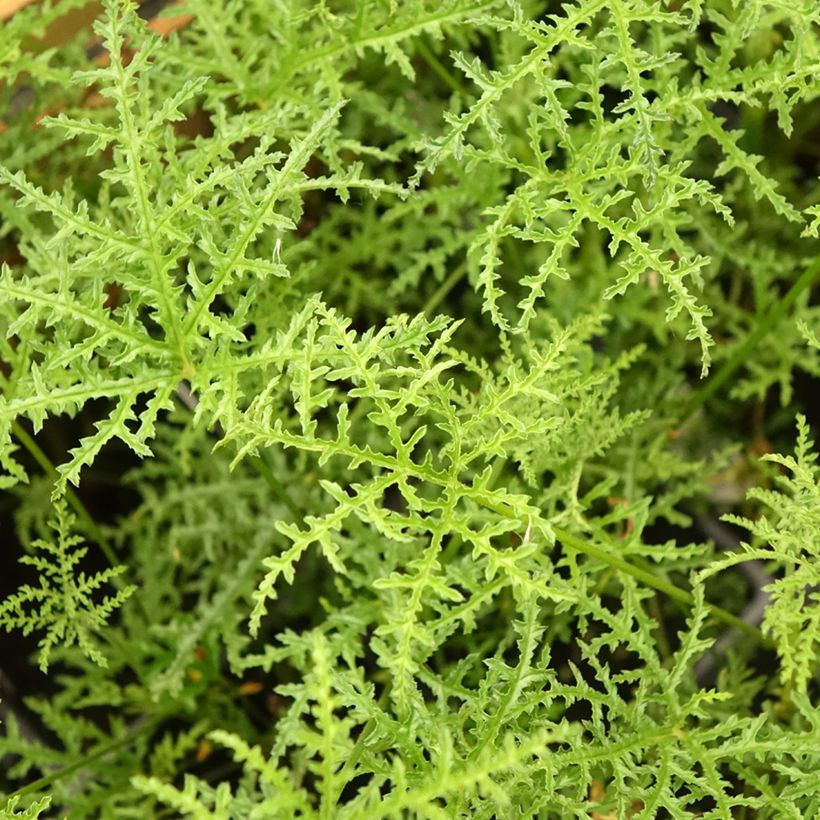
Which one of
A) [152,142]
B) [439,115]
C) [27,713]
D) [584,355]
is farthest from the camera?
[439,115]

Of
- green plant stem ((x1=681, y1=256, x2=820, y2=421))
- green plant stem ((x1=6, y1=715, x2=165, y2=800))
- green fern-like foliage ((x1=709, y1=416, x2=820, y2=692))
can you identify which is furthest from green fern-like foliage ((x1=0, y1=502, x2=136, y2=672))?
green plant stem ((x1=681, y1=256, x2=820, y2=421))

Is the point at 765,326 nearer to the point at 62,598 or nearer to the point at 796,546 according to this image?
the point at 796,546

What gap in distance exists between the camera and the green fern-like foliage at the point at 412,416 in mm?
764

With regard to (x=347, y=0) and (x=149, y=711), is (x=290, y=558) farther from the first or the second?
(x=347, y=0)

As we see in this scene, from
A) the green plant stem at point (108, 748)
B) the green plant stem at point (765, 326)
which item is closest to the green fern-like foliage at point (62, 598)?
the green plant stem at point (108, 748)

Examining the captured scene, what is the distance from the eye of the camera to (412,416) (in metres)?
1.25


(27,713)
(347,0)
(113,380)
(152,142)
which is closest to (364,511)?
(113,380)

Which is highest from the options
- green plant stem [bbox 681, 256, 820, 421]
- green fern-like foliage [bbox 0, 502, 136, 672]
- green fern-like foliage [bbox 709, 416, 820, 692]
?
green fern-like foliage [bbox 0, 502, 136, 672]

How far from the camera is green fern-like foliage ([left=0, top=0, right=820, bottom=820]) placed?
2.51 ft

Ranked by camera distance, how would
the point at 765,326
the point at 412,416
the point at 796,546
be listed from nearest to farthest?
the point at 796,546, the point at 765,326, the point at 412,416

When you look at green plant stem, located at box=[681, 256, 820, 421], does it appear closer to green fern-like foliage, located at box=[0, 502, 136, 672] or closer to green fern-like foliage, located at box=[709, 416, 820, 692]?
green fern-like foliage, located at box=[709, 416, 820, 692]

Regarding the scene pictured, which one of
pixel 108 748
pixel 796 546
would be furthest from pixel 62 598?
pixel 796 546

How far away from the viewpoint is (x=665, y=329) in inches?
51.8

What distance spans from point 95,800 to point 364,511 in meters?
0.62
